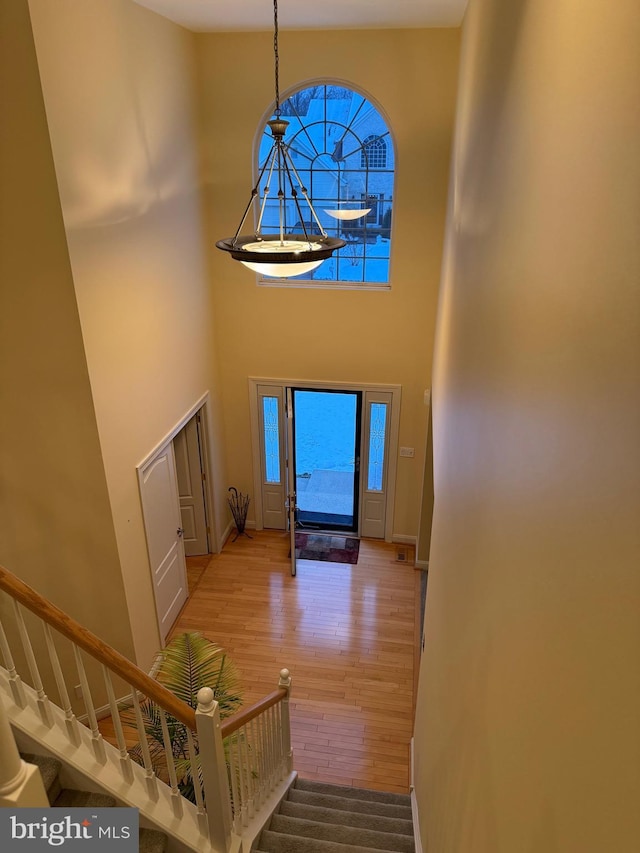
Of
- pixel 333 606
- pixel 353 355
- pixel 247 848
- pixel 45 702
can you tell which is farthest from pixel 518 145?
pixel 333 606

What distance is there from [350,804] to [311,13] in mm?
6509

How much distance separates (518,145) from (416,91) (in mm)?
4750

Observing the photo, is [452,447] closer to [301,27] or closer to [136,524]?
[136,524]

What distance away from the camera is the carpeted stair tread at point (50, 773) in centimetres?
271

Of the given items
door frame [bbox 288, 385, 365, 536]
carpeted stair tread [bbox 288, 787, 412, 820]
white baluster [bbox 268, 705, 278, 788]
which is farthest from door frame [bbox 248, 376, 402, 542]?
white baluster [bbox 268, 705, 278, 788]

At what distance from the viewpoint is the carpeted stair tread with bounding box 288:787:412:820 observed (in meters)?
4.36

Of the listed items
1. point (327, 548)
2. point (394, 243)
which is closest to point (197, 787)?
point (327, 548)

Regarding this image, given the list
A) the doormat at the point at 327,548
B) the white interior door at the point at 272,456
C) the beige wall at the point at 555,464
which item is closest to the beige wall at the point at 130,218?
the white interior door at the point at 272,456

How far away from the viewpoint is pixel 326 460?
37.4 ft

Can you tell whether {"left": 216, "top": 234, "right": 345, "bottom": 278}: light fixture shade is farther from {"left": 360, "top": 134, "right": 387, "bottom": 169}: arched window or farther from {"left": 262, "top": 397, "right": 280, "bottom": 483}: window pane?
{"left": 262, "top": 397, "right": 280, "bottom": 483}: window pane

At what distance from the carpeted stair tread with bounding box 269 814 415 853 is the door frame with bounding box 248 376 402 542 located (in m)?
4.14

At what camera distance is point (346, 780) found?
493 cm

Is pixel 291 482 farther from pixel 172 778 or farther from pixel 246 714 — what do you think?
pixel 172 778

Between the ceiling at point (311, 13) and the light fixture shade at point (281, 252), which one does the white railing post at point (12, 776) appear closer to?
the light fixture shade at point (281, 252)
